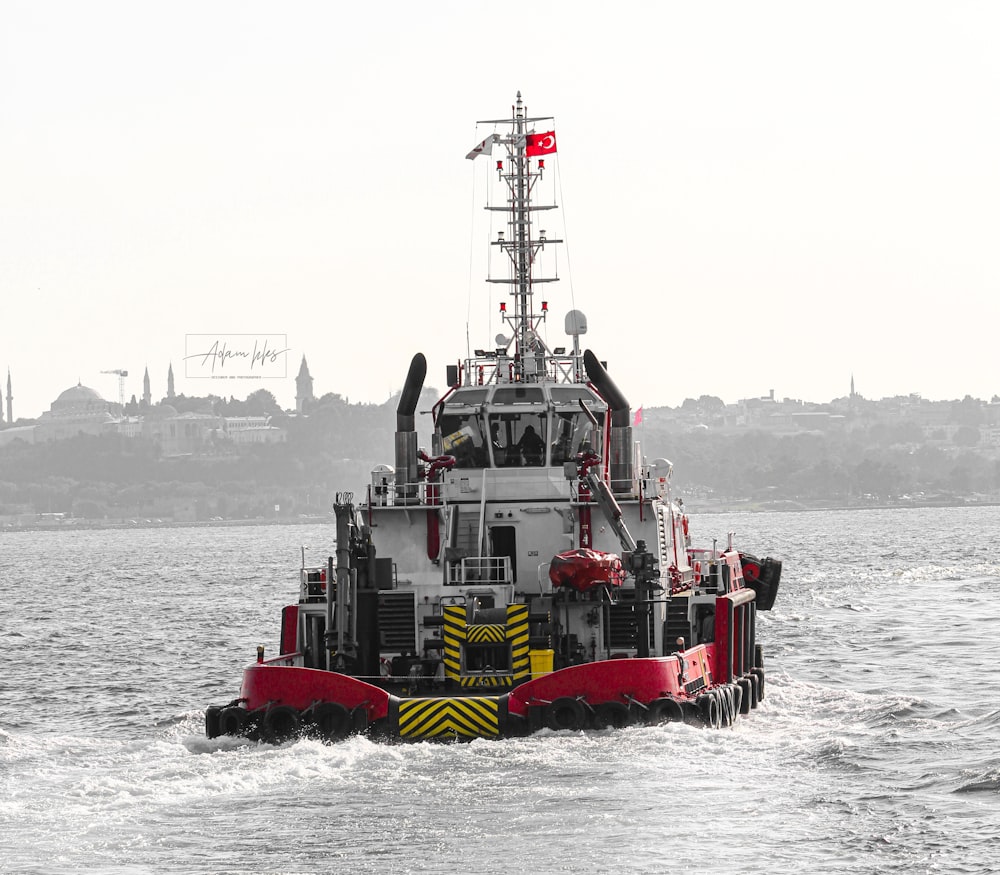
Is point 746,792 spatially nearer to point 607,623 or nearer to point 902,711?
point 607,623

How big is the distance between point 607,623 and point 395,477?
474 centimetres

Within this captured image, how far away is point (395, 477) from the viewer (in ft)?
98.6

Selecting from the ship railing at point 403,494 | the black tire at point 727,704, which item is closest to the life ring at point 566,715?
the black tire at point 727,704

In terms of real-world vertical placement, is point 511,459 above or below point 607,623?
above

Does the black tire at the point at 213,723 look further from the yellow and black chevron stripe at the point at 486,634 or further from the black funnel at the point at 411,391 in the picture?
the black funnel at the point at 411,391

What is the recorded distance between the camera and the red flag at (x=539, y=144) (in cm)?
3400

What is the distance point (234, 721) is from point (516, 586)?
5.47 m

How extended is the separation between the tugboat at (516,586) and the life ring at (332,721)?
0.08 ft

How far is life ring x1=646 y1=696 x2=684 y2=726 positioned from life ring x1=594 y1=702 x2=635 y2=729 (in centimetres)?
39

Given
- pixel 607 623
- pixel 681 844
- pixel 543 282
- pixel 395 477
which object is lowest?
pixel 681 844

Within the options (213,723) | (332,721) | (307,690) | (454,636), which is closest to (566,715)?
(454,636)

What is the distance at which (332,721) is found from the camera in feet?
82.2

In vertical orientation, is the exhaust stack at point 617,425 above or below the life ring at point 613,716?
above

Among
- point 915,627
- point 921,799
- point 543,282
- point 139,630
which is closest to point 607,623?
point 921,799
